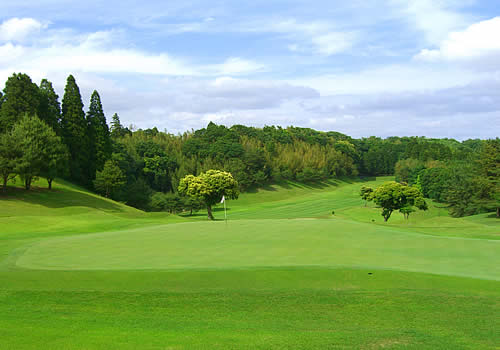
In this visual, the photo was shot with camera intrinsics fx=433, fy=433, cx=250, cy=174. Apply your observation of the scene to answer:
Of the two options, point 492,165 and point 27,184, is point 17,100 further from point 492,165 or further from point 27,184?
point 492,165

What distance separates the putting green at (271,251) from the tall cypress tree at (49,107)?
49.2m

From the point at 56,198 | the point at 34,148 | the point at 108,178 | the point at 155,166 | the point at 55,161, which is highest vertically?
the point at 34,148

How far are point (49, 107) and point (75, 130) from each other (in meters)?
5.48

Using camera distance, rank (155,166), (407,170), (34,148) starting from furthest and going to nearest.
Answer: (407,170) < (155,166) < (34,148)

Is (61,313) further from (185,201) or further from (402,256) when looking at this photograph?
(185,201)

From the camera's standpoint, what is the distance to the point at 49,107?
2677 inches

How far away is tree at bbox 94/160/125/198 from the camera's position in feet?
224

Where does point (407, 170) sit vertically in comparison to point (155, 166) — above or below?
above

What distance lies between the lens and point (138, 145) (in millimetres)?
108375

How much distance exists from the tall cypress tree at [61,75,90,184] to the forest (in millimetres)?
154

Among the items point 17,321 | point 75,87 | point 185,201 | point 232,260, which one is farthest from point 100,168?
point 17,321

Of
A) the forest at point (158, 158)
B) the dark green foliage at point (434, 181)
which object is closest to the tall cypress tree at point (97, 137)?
the forest at point (158, 158)

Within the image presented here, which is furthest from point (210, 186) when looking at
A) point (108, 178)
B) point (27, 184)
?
point (108, 178)

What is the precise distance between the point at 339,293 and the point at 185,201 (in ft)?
263
